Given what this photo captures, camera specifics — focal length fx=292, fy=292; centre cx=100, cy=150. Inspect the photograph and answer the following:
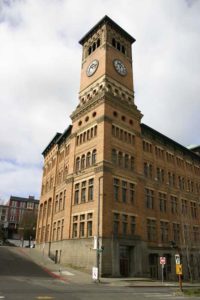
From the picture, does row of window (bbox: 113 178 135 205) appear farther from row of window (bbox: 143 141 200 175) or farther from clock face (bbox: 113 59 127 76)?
clock face (bbox: 113 59 127 76)

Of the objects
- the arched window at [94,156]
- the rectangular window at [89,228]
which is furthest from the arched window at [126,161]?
the rectangular window at [89,228]

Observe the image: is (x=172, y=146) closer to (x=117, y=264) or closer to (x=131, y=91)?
(x=131, y=91)

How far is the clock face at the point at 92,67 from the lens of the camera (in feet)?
163

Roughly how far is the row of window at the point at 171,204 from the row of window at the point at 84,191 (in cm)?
1037

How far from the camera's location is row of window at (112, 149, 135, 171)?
4141 centimetres

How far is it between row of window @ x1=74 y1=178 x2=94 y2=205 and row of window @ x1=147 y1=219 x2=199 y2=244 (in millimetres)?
10831

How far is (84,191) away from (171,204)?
1756 cm

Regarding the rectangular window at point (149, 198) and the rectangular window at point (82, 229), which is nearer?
the rectangular window at point (82, 229)

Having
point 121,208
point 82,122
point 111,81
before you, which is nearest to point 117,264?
point 121,208

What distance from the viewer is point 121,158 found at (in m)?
42.3

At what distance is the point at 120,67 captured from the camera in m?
50.5

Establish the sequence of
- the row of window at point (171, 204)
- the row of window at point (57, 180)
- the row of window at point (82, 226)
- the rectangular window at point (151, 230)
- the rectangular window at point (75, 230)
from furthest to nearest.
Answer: the row of window at point (57, 180)
the row of window at point (171, 204)
the rectangular window at point (151, 230)
the rectangular window at point (75, 230)
the row of window at point (82, 226)

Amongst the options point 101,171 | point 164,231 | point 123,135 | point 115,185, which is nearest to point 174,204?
point 164,231

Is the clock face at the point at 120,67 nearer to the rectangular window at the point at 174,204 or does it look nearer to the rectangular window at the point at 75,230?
the rectangular window at the point at 174,204
